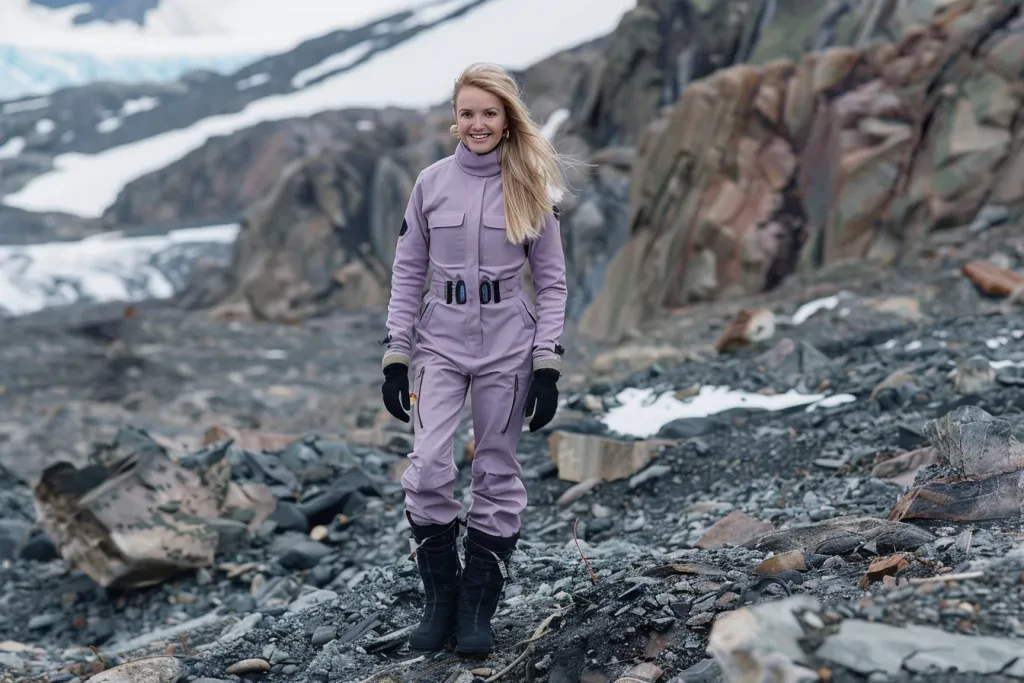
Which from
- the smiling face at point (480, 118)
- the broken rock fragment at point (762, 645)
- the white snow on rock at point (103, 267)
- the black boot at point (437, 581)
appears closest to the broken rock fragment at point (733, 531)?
the black boot at point (437, 581)

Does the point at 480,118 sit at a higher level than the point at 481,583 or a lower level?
higher

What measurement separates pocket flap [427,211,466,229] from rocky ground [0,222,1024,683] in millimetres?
1617

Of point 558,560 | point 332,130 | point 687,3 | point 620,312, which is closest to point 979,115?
point 620,312

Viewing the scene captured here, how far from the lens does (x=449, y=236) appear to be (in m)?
3.64

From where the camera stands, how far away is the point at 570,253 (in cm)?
2497

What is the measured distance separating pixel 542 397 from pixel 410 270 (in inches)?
30.4

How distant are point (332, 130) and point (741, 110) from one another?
48.0m

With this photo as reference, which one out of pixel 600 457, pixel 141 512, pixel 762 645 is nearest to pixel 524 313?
pixel 762 645

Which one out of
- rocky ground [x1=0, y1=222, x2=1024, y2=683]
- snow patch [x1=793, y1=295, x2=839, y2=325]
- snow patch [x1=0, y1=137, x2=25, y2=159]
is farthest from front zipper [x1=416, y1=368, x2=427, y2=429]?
snow patch [x1=0, y1=137, x2=25, y2=159]

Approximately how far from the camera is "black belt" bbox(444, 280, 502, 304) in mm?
3605

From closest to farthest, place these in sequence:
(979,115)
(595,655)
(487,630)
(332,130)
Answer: (595,655), (487,630), (979,115), (332,130)

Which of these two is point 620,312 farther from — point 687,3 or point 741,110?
point 687,3

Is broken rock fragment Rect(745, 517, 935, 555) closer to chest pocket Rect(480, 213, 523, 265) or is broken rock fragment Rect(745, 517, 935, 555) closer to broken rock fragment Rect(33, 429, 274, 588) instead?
chest pocket Rect(480, 213, 523, 265)

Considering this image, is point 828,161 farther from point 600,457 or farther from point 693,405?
point 600,457
